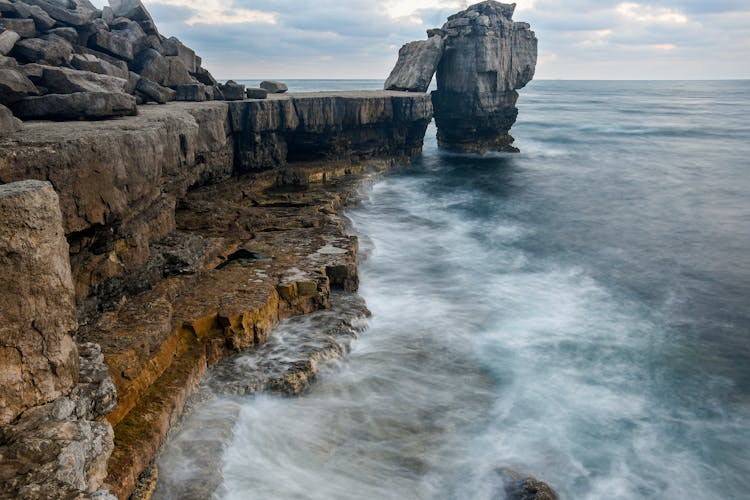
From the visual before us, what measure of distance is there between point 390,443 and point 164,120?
238 inches

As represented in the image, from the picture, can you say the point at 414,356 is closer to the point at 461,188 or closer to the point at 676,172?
the point at 461,188

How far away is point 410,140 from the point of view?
84.8 feet

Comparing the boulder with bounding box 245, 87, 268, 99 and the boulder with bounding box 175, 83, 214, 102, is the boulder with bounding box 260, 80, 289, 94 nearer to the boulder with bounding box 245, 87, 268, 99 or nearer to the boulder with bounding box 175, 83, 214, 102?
the boulder with bounding box 245, 87, 268, 99

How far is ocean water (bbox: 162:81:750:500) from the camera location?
6172 mm

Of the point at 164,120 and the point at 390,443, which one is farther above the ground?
the point at 164,120

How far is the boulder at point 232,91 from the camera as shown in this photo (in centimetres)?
1602

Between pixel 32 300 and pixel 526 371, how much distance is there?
6597 mm

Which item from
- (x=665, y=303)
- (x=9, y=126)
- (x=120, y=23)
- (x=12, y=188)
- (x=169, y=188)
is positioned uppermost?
(x=120, y=23)

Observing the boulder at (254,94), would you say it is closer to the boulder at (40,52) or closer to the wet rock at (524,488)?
the boulder at (40,52)

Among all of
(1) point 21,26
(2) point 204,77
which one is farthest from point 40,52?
(2) point 204,77

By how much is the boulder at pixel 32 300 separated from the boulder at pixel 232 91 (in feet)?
41.9

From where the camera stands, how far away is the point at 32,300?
12.7 feet

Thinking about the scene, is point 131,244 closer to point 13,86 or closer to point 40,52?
point 13,86

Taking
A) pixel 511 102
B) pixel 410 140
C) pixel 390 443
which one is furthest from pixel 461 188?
pixel 390 443
